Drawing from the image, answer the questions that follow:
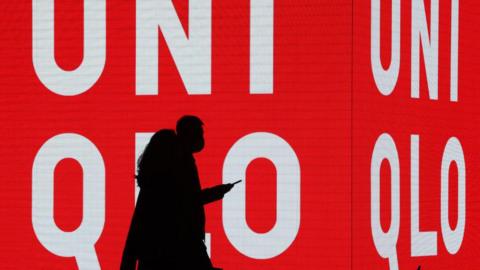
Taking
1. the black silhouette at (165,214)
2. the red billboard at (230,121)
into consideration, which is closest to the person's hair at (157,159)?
the black silhouette at (165,214)

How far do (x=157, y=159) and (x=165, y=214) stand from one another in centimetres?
33

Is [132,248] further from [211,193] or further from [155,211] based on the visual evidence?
[211,193]

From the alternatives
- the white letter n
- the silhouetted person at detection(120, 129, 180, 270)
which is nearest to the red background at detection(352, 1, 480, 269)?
the white letter n

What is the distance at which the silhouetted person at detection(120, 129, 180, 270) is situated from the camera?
6.39 meters

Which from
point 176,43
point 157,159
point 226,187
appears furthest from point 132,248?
point 176,43

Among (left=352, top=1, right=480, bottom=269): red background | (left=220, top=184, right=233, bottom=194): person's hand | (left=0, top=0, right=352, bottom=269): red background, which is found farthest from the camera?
(left=352, top=1, right=480, bottom=269): red background

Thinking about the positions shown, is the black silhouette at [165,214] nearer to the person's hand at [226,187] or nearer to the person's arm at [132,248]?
the person's arm at [132,248]

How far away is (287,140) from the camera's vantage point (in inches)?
301

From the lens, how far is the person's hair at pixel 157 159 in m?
6.40

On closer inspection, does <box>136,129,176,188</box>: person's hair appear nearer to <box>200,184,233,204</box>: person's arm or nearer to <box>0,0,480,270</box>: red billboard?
<box>200,184,233,204</box>: person's arm

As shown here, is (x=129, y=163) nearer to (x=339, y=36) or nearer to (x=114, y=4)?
(x=114, y=4)

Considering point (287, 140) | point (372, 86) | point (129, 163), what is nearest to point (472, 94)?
point (372, 86)

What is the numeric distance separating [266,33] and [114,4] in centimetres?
117

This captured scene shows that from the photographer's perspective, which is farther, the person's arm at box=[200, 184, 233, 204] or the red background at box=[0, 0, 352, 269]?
the red background at box=[0, 0, 352, 269]
